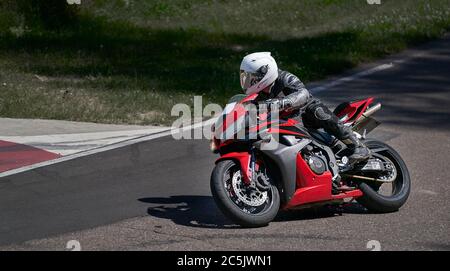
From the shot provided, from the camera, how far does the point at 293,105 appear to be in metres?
8.66

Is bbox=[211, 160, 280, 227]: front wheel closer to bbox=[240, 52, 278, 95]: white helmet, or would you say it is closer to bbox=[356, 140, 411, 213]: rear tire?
bbox=[240, 52, 278, 95]: white helmet

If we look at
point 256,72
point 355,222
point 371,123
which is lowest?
point 355,222

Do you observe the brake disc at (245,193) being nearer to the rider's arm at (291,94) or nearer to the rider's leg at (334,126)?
the rider's arm at (291,94)

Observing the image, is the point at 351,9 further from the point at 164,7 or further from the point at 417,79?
the point at 417,79

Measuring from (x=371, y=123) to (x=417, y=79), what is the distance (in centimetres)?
706

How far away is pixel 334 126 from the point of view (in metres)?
8.91

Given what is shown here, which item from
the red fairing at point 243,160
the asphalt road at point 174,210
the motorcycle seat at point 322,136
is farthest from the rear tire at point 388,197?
the red fairing at point 243,160

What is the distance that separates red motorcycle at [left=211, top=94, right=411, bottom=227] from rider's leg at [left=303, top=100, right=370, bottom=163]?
0.10 meters

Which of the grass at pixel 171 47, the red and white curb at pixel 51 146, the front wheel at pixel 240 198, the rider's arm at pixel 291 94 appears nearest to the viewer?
the front wheel at pixel 240 198

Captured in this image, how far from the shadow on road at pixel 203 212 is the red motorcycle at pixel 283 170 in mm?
240

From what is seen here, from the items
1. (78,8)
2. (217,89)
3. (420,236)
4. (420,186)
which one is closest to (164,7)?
(78,8)

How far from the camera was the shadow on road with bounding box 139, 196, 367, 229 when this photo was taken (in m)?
8.78

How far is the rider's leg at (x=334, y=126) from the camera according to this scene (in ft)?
29.2

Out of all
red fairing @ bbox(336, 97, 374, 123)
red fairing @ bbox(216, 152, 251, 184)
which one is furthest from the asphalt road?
red fairing @ bbox(336, 97, 374, 123)
